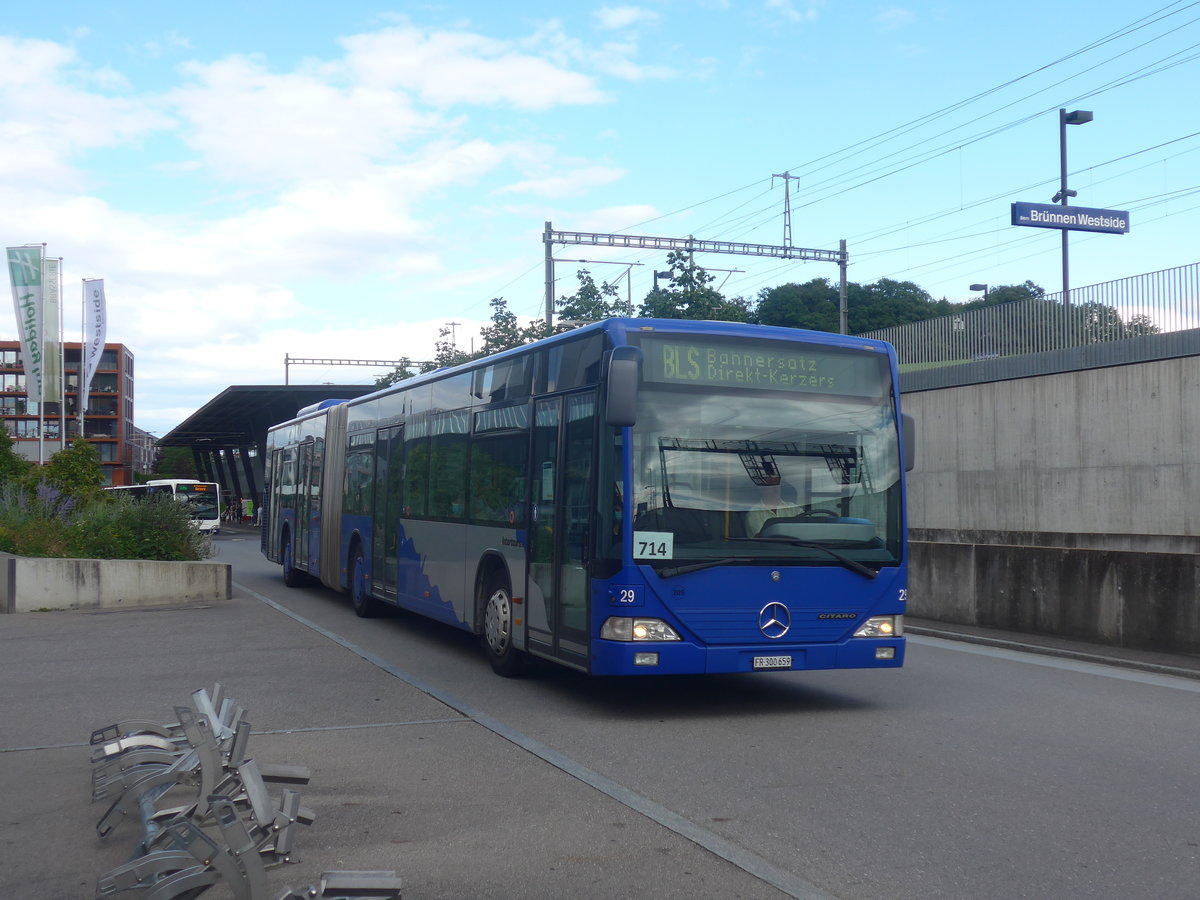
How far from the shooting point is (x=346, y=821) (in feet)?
20.5

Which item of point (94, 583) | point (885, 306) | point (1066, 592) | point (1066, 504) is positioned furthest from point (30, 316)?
point (885, 306)

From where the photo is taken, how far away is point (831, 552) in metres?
9.59

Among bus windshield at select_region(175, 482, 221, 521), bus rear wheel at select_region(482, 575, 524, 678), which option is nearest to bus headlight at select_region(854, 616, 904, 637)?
bus rear wheel at select_region(482, 575, 524, 678)

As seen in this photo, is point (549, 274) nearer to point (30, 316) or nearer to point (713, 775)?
point (30, 316)

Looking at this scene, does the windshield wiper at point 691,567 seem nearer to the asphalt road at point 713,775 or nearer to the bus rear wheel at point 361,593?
the asphalt road at point 713,775

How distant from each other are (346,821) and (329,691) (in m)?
4.57

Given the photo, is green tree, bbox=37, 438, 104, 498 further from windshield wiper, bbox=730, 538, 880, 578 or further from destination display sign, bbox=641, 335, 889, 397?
windshield wiper, bbox=730, 538, 880, 578

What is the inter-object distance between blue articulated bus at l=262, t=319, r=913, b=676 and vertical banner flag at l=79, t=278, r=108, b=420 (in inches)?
1780

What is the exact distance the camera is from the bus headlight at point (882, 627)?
9773 mm

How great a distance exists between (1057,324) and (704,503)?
15.3 meters

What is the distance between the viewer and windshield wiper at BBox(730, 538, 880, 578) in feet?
30.9

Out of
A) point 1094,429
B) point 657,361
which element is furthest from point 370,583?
point 1094,429

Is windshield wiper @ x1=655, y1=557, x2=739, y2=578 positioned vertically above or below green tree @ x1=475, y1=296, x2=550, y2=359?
below

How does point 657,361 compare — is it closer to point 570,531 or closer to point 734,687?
point 570,531
